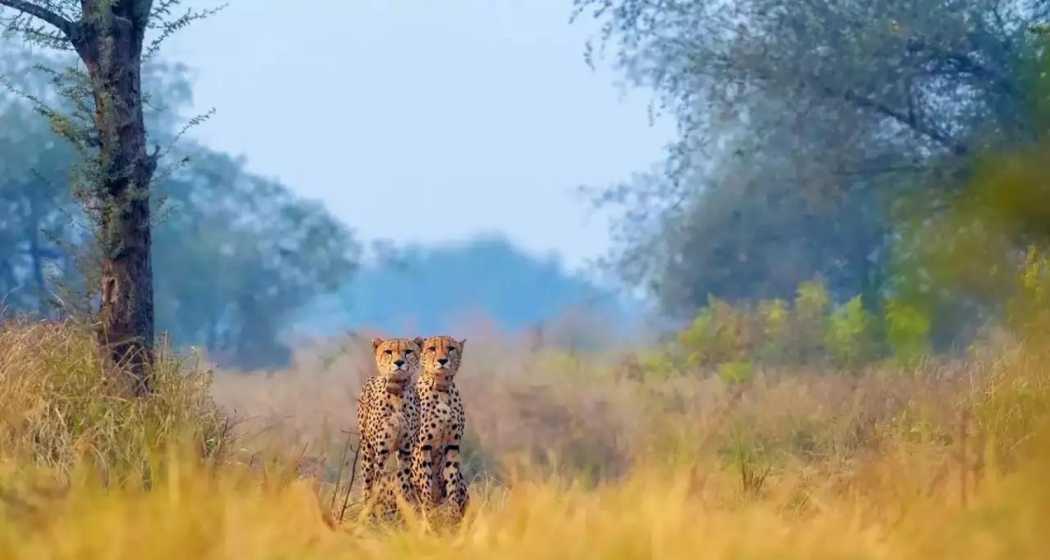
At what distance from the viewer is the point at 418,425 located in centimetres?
787

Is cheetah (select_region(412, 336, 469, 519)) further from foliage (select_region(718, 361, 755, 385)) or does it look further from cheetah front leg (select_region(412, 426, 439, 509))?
foliage (select_region(718, 361, 755, 385))

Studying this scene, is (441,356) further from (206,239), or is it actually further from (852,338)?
(206,239)

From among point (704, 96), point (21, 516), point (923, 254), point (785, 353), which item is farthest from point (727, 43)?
point (21, 516)

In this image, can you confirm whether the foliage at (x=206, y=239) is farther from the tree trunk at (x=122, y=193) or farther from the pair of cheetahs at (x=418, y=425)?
the pair of cheetahs at (x=418, y=425)

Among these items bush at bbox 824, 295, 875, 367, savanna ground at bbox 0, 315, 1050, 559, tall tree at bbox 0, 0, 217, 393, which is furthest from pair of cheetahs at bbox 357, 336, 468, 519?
A: bush at bbox 824, 295, 875, 367

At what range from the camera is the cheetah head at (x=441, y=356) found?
25.7ft

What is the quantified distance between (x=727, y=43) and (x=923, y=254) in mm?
3702

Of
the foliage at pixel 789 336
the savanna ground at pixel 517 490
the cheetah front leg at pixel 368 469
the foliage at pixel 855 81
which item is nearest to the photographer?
the savanna ground at pixel 517 490

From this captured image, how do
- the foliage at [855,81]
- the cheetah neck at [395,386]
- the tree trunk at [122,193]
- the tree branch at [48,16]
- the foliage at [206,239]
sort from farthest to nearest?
1. the foliage at [206,239]
2. the foliage at [855,81]
3. the tree branch at [48,16]
4. the tree trunk at [122,193]
5. the cheetah neck at [395,386]

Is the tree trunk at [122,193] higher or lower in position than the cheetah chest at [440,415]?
higher

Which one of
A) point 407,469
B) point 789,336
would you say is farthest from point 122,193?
point 789,336

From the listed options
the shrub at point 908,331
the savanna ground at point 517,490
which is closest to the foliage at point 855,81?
the shrub at point 908,331

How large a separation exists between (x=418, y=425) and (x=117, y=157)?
2.83 metres

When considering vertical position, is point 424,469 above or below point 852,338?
below
